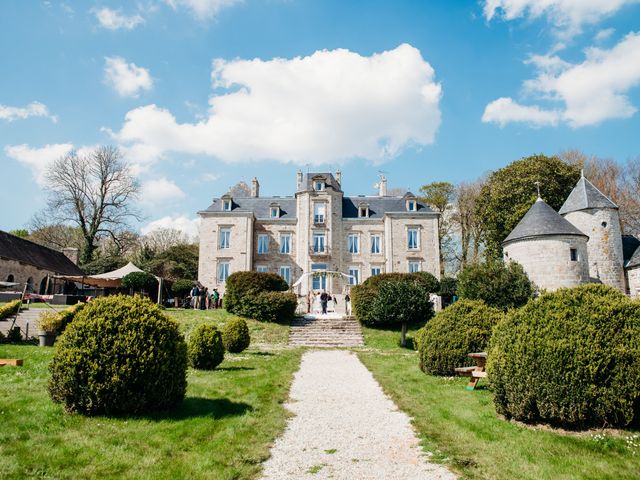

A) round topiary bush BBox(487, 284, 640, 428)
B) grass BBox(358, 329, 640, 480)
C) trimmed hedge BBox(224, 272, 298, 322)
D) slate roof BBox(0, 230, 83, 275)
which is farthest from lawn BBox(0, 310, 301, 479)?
slate roof BBox(0, 230, 83, 275)

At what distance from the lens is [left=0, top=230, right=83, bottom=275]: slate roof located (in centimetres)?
2650

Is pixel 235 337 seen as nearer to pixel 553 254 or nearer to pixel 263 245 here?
pixel 553 254

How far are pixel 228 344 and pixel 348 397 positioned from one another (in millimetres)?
6622

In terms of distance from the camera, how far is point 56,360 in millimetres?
5781

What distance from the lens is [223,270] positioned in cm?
3328

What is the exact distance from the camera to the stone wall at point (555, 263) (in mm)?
22359

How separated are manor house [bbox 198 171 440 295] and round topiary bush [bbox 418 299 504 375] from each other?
22.3m

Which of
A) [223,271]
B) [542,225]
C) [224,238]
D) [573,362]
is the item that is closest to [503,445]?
[573,362]

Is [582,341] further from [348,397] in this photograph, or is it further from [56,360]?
[56,360]

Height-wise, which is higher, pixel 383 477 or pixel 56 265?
pixel 56 265

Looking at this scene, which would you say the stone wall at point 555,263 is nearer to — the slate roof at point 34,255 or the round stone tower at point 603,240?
the round stone tower at point 603,240

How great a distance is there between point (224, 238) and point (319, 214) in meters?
7.60

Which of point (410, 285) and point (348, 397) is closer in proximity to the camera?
point (348, 397)

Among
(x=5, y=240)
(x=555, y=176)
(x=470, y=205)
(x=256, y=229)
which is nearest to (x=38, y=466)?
(x=5, y=240)
